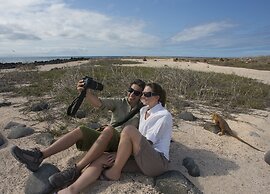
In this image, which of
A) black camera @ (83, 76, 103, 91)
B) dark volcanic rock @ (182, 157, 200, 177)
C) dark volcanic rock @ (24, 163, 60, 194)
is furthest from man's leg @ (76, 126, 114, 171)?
dark volcanic rock @ (182, 157, 200, 177)

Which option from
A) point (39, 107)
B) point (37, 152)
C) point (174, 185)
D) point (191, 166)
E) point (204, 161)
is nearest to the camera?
point (174, 185)

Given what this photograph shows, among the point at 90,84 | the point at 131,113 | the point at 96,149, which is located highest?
the point at 90,84

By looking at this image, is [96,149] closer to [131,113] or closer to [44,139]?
[131,113]

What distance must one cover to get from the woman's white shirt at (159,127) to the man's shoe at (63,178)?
923 mm

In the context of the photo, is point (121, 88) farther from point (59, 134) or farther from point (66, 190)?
point (66, 190)

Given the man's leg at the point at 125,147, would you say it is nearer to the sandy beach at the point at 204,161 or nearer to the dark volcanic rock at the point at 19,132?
the sandy beach at the point at 204,161

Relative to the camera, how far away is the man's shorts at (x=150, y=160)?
3904 mm

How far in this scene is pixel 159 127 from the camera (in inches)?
160

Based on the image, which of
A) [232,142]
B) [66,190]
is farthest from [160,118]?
[232,142]

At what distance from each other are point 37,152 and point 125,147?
1.05 m

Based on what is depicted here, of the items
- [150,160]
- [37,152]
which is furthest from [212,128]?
[37,152]

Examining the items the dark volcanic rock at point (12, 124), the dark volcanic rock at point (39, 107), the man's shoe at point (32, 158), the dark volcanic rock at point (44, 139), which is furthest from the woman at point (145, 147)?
the dark volcanic rock at point (39, 107)

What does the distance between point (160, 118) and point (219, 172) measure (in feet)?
4.28

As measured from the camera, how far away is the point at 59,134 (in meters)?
5.71
